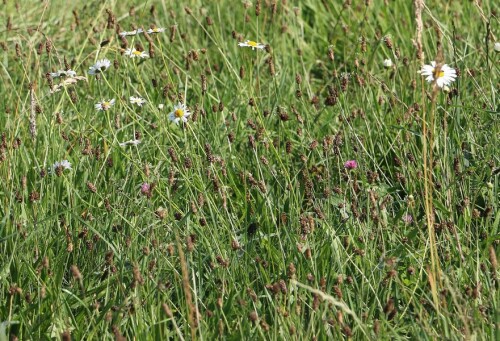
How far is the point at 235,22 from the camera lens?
4.64m

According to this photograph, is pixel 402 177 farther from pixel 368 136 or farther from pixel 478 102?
pixel 478 102

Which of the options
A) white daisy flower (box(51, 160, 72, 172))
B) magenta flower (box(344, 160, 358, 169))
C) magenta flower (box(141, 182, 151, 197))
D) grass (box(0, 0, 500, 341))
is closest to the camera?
grass (box(0, 0, 500, 341))

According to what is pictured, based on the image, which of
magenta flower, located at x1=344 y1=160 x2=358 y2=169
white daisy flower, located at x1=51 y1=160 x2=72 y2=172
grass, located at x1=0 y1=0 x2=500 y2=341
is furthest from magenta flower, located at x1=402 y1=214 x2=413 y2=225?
white daisy flower, located at x1=51 y1=160 x2=72 y2=172

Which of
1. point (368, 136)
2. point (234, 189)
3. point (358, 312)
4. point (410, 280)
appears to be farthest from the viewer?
point (368, 136)

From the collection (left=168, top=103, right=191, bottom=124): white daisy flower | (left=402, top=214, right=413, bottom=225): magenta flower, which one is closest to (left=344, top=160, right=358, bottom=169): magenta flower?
(left=402, top=214, right=413, bottom=225): magenta flower

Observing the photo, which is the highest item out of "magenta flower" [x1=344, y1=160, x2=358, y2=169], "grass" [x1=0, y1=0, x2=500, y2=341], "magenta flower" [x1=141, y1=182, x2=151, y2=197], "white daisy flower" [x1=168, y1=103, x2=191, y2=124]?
"white daisy flower" [x1=168, y1=103, x2=191, y2=124]

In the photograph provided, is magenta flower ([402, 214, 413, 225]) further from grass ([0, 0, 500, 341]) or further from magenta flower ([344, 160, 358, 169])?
magenta flower ([344, 160, 358, 169])

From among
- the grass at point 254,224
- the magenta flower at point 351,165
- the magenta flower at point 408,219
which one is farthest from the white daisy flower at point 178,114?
the magenta flower at point 408,219

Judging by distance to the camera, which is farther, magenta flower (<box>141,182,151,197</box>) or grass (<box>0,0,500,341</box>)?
magenta flower (<box>141,182,151,197</box>)

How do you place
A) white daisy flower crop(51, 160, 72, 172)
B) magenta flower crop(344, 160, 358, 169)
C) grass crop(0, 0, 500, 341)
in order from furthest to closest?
magenta flower crop(344, 160, 358, 169)
white daisy flower crop(51, 160, 72, 172)
grass crop(0, 0, 500, 341)

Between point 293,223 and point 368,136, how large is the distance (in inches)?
25.9

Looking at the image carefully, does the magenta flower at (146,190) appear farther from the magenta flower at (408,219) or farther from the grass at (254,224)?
the magenta flower at (408,219)

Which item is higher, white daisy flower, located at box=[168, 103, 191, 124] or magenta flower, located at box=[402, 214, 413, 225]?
white daisy flower, located at box=[168, 103, 191, 124]

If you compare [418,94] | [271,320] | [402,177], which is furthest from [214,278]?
[418,94]
